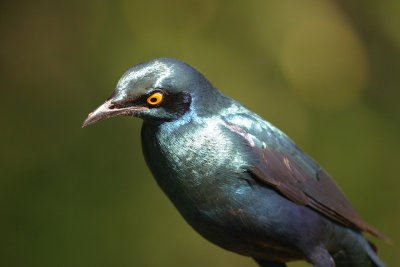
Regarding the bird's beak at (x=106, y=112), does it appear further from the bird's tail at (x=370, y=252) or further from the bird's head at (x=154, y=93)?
the bird's tail at (x=370, y=252)

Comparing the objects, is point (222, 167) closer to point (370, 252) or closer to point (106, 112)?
point (106, 112)

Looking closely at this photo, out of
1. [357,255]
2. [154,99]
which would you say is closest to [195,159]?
[154,99]

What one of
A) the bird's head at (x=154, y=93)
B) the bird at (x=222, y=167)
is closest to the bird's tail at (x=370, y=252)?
the bird at (x=222, y=167)

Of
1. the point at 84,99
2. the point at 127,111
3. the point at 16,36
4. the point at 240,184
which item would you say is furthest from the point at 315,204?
the point at 16,36

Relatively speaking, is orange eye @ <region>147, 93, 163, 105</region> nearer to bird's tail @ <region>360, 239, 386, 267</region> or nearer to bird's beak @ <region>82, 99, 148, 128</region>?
bird's beak @ <region>82, 99, 148, 128</region>

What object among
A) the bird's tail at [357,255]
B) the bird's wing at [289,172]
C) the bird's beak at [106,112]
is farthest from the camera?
the bird's tail at [357,255]

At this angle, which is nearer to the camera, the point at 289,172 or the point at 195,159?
the point at 195,159
